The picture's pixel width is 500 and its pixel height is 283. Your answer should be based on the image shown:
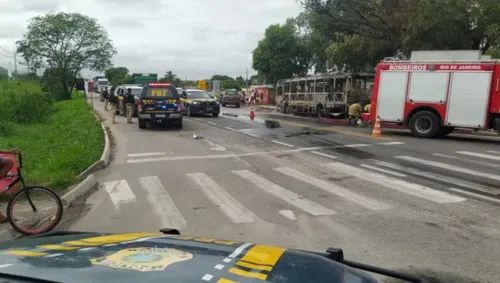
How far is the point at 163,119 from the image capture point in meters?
20.2

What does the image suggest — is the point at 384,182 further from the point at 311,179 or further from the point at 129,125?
the point at 129,125

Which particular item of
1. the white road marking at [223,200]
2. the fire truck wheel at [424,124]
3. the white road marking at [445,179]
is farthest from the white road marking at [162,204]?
the fire truck wheel at [424,124]

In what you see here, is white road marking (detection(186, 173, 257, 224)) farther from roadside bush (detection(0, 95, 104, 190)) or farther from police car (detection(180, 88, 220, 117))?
police car (detection(180, 88, 220, 117))

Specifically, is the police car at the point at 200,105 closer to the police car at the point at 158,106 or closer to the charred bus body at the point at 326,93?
the charred bus body at the point at 326,93

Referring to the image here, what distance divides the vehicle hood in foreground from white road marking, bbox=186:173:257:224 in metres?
4.06

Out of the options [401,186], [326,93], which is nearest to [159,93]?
[326,93]

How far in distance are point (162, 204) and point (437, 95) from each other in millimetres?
12550

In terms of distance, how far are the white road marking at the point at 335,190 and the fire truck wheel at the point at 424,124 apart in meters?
8.33

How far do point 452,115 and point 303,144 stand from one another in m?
5.81

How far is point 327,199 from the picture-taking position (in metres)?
7.72

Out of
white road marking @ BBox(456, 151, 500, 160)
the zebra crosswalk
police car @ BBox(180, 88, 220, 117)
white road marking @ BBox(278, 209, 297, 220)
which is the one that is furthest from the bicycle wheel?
police car @ BBox(180, 88, 220, 117)

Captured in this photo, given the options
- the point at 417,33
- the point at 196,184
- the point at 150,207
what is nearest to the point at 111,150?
the point at 196,184

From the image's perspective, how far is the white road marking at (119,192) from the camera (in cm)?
782

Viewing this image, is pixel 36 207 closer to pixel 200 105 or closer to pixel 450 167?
pixel 450 167
